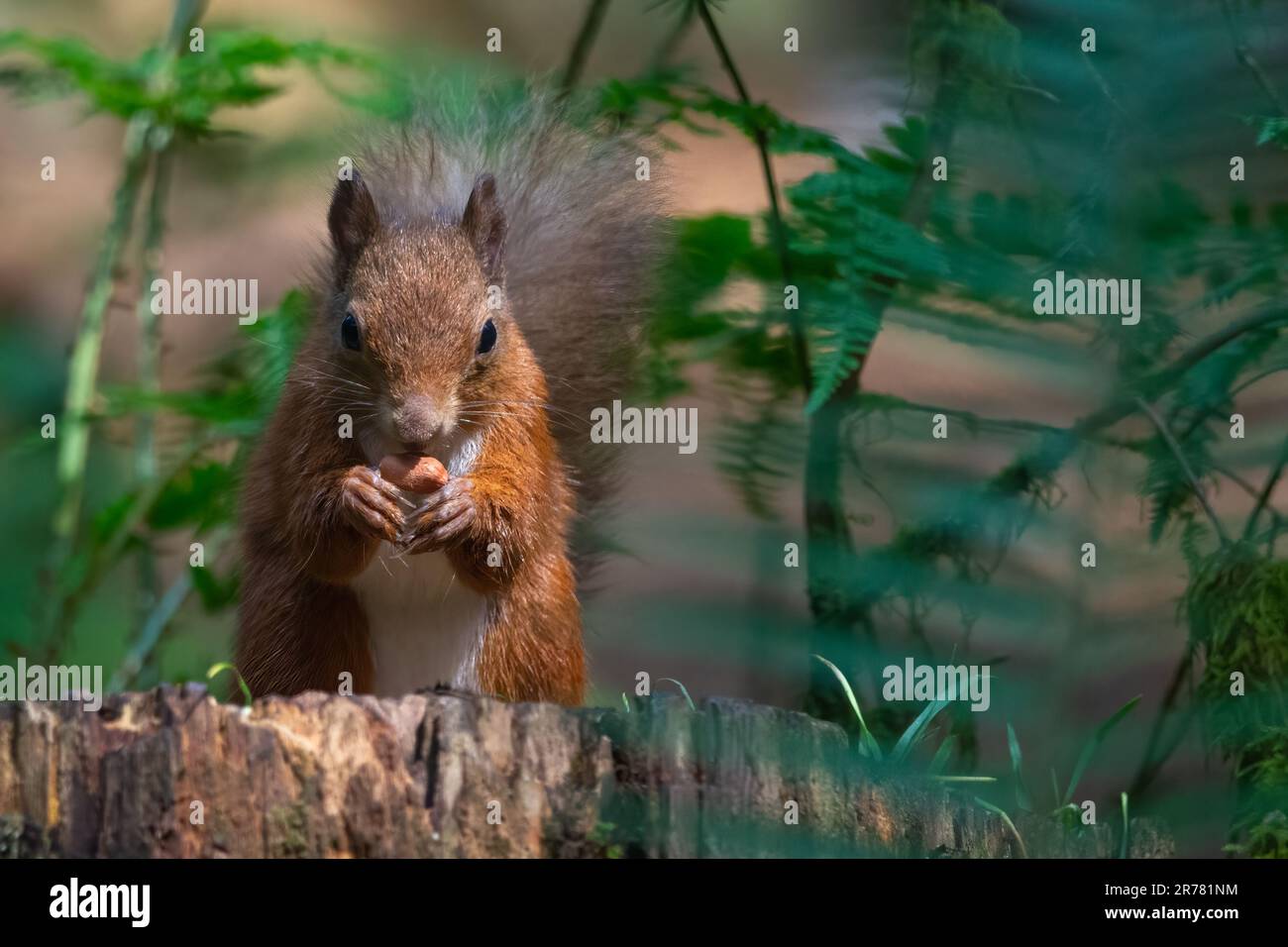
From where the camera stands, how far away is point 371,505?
7.38 feet

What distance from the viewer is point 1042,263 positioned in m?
3.31

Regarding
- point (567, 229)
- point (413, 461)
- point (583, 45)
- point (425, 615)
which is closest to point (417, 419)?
point (413, 461)

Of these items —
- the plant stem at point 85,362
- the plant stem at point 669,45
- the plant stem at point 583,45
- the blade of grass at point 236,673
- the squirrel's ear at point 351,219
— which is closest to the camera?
the blade of grass at point 236,673

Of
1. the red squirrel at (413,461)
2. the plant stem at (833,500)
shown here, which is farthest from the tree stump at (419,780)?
the plant stem at (833,500)

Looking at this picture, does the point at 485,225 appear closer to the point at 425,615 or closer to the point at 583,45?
the point at 425,615

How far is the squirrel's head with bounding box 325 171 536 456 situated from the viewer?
2270 mm

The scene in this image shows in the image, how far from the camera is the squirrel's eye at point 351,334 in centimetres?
232

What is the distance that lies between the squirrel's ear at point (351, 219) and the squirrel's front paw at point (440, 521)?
0.48 metres

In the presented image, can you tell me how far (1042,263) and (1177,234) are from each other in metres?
0.36

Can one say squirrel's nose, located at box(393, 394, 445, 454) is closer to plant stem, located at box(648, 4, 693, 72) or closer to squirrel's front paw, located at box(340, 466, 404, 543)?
squirrel's front paw, located at box(340, 466, 404, 543)

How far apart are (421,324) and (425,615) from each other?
550 millimetres

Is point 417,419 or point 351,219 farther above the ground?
point 351,219

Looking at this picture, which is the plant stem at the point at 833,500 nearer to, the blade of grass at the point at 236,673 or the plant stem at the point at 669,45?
the plant stem at the point at 669,45

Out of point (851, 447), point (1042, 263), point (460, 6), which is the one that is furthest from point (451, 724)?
point (460, 6)
